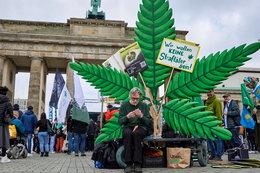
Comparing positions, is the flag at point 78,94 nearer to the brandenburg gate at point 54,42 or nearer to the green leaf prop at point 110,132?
the green leaf prop at point 110,132

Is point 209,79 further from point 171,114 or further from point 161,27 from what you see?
point 161,27

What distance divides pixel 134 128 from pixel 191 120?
1.42 meters

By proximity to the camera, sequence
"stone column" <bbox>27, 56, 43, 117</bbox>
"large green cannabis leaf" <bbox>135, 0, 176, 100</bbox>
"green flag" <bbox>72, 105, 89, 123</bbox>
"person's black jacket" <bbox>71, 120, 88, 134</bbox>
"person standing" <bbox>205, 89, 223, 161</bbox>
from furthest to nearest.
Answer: "stone column" <bbox>27, 56, 43, 117</bbox>
"person's black jacket" <bbox>71, 120, 88, 134</bbox>
"green flag" <bbox>72, 105, 89, 123</bbox>
"person standing" <bbox>205, 89, 223, 161</bbox>
"large green cannabis leaf" <bbox>135, 0, 176, 100</bbox>

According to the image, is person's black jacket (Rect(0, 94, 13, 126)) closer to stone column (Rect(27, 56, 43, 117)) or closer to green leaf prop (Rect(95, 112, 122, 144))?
green leaf prop (Rect(95, 112, 122, 144))

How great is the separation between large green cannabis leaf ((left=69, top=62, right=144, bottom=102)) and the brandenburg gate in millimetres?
24611

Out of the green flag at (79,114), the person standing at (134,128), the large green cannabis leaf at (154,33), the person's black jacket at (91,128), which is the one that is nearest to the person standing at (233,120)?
the large green cannabis leaf at (154,33)

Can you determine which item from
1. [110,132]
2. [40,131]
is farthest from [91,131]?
[110,132]

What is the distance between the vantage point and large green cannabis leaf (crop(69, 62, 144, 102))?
20.6 ft

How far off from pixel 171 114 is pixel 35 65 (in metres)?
27.3

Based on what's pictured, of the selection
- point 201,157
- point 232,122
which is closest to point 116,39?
point 232,122

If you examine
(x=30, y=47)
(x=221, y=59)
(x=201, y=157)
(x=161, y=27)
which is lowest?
(x=201, y=157)

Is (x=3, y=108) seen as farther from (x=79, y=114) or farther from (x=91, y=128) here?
(x=91, y=128)

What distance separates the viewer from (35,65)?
30.9m

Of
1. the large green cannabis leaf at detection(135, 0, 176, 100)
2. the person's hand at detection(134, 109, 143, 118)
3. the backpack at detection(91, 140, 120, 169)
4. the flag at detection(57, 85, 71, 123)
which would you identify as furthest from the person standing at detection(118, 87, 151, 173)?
the flag at detection(57, 85, 71, 123)
